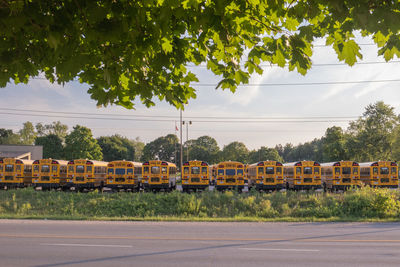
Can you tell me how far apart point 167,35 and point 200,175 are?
82.0 feet

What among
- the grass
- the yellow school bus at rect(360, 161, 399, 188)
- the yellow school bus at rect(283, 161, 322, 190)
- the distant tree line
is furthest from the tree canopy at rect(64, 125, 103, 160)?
the yellow school bus at rect(360, 161, 399, 188)

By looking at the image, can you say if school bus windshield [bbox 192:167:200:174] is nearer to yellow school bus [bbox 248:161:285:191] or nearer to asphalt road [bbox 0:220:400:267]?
yellow school bus [bbox 248:161:285:191]

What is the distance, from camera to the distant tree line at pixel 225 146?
187 feet

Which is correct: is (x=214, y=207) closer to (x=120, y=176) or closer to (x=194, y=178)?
(x=194, y=178)

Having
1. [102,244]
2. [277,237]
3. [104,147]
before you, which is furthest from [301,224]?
[104,147]

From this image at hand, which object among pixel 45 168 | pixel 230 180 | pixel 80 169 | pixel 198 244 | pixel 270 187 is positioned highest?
pixel 45 168

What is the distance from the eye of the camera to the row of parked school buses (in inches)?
1138

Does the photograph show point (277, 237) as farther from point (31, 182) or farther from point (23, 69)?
point (31, 182)

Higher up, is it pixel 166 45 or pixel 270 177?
pixel 166 45

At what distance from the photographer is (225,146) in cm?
8044

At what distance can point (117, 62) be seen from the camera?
492cm

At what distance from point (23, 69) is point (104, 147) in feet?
283

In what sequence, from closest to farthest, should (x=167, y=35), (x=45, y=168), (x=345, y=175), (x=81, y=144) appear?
(x=167, y=35), (x=345, y=175), (x=45, y=168), (x=81, y=144)

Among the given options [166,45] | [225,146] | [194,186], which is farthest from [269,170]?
[225,146]
